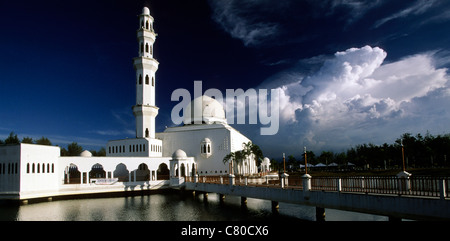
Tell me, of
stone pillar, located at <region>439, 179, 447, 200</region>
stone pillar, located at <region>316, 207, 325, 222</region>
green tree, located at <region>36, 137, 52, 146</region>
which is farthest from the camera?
green tree, located at <region>36, 137, 52, 146</region>

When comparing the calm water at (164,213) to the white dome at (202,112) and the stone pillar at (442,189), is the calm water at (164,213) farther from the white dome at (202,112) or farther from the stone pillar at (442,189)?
the white dome at (202,112)

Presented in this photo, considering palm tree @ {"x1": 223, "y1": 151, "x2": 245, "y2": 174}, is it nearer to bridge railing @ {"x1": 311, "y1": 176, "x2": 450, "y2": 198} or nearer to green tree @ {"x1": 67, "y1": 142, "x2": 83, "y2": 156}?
bridge railing @ {"x1": 311, "y1": 176, "x2": 450, "y2": 198}

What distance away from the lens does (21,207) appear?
28.4 metres

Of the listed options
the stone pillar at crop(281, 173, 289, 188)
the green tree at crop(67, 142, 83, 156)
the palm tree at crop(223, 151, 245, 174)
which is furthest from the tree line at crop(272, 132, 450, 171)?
the green tree at crop(67, 142, 83, 156)

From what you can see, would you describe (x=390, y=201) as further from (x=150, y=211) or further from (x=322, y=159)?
(x=322, y=159)

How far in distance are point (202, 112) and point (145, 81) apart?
11503 mm

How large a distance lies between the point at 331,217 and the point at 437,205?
30.8 ft

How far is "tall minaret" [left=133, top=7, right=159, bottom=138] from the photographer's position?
148 ft

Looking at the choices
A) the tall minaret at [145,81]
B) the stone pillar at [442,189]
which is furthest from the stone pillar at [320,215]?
the tall minaret at [145,81]

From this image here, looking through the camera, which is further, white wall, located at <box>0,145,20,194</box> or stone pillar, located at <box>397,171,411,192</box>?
white wall, located at <box>0,145,20,194</box>

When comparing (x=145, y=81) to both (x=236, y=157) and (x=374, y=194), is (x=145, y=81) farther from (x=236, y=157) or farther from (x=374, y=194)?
(x=374, y=194)

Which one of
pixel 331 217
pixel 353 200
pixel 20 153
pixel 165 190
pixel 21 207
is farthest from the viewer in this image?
pixel 165 190

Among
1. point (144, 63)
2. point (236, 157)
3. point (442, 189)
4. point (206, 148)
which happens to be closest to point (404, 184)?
point (442, 189)

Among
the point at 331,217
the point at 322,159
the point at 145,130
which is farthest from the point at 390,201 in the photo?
the point at 322,159
